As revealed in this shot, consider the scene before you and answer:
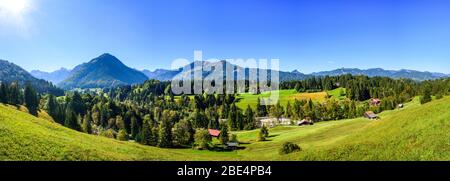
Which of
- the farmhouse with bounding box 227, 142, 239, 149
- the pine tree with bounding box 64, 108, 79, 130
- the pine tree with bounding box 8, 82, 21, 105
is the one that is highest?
the pine tree with bounding box 8, 82, 21, 105

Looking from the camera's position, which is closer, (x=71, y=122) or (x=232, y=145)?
(x=232, y=145)

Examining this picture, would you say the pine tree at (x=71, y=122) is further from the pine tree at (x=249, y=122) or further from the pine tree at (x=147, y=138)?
the pine tree at (x=249, y=122)

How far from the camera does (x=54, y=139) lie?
4431cm

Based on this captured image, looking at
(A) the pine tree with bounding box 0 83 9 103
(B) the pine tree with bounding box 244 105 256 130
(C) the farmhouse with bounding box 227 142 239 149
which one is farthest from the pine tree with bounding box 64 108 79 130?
(B) the pine tree with bounding box 244 105 256 130

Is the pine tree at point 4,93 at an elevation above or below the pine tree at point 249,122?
above

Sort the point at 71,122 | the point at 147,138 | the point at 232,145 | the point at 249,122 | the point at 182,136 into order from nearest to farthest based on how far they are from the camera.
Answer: the point at 232,145, the point at 71,122, the point at 147,138, the point at 182,136, the point at 249,122

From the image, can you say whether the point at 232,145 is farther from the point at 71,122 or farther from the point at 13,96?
the point at 13,96

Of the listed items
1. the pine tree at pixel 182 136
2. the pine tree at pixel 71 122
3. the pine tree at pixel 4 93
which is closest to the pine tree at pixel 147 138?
the pine tree at pixel 182 136

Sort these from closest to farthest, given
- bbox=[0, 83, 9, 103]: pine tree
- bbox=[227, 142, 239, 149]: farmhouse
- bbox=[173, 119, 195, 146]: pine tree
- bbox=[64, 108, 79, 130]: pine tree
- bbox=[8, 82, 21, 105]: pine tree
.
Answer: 1. bbox=[0, 83, 9, 103]: pine tree
2. bbox=[227, 142, 239, 149]: farmhouse
3. bbox=[64, 108, 79, 130]: pine tree
4. bbox=[8, 82, 21, 105]: pine tree
5. bbox=[173, 119, 195, 146]: pine tree

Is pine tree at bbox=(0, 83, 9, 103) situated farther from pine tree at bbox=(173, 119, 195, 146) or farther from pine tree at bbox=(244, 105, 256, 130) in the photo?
pine tree at bbox=(244, 105, 256, 130)

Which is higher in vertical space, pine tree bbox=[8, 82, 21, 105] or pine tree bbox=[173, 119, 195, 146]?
pine tree bbox=[8, 82, 21, 105]

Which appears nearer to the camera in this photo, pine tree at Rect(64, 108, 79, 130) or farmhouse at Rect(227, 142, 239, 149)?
farmhouse at Rect(227, 142, 239, 149)

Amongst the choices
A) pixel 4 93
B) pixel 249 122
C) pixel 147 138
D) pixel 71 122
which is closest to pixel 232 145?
pixel 147 138

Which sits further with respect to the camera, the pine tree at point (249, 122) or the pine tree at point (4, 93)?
the pine tree at point (249, 122)
